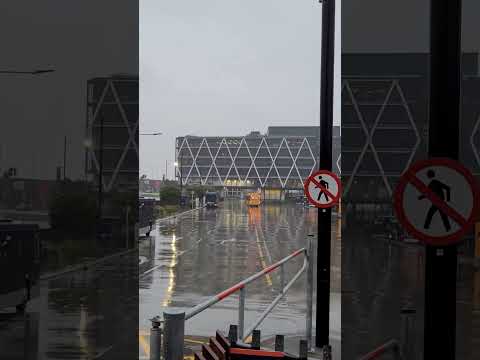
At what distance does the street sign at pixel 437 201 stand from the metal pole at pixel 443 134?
0.22 meters

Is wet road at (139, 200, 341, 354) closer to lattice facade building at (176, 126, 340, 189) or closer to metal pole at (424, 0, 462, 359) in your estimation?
metal pole at (424, 0, 462, 359)

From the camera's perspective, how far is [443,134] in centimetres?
366

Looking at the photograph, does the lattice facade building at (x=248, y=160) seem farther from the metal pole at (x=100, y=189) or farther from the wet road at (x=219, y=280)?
the metal pole at (x=100, y=189)

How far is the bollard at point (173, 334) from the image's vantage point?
3.01 meters

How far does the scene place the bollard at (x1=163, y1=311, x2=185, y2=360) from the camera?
3.01 m

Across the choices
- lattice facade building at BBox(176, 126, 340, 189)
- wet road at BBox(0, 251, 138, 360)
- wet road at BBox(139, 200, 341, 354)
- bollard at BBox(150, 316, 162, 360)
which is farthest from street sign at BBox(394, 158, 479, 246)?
lattice facade building at BBox(176, 126, 340, 189)

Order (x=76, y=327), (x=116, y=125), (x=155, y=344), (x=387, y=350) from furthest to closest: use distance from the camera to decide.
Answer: (x=76, y=327) < (x=116, y=125) < (x=387, y=350) < (x=155, y=344)

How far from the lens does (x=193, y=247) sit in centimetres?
2936

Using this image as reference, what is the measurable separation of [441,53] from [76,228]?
10.8ft

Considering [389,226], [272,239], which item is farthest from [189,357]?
[272,239]

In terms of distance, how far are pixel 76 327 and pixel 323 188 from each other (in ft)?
17.4

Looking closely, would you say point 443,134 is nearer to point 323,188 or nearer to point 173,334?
point 173,334

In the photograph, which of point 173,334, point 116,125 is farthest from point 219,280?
point 173,334

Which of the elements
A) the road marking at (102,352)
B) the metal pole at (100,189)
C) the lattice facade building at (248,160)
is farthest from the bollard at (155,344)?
the lattice facade building at (248,160)
